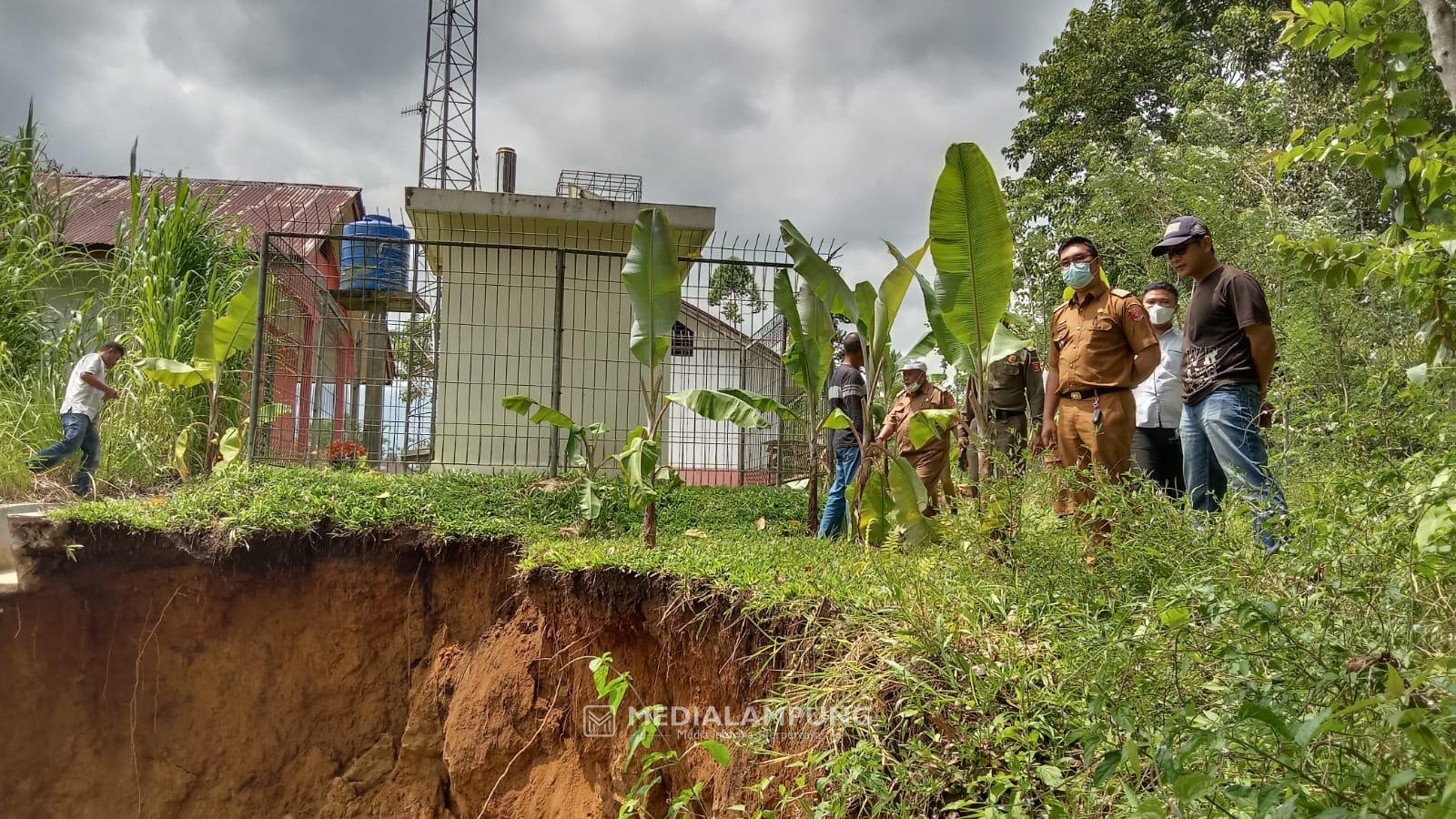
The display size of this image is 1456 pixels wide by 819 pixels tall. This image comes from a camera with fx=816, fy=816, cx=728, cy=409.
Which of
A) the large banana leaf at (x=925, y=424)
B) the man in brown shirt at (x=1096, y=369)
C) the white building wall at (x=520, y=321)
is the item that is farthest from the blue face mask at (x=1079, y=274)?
the white building wall at (x=520, y=321)

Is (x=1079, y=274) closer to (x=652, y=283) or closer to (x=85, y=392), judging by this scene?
(x=652, y=283)

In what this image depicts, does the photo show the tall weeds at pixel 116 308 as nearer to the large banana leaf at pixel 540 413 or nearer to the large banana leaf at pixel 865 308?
the large banana leaf at pixel 540 413

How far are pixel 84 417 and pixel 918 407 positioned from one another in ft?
21.8

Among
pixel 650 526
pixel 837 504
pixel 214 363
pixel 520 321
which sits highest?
pixel 520 321

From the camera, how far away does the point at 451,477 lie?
6379mm

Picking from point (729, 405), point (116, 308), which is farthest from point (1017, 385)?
point (116, 308)

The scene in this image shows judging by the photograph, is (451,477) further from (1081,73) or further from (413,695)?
(1081,73)

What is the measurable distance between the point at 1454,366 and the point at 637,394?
6.48 metres

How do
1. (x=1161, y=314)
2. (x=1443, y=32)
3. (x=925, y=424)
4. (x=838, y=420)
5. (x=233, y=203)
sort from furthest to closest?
(x=233, y=203)
(x=838, y=420)
(x=1161, y=314)
(x=925, y=424)
(x=1443, y=32)

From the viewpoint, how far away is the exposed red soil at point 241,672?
5.39 meters

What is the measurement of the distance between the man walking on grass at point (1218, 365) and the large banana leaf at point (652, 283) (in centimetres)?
277

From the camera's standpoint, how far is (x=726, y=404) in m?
5.36

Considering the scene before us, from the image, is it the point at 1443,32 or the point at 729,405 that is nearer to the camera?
the point at 1443,32

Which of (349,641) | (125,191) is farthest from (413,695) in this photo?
(125,191)
